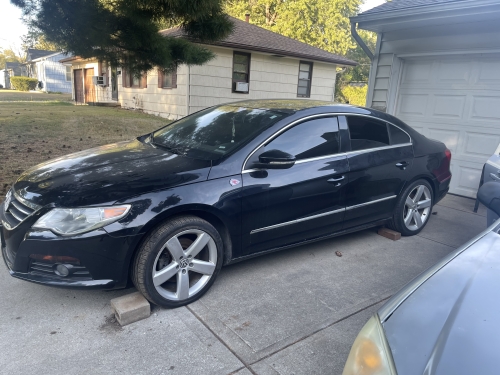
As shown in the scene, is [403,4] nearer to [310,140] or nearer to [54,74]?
[310,140]

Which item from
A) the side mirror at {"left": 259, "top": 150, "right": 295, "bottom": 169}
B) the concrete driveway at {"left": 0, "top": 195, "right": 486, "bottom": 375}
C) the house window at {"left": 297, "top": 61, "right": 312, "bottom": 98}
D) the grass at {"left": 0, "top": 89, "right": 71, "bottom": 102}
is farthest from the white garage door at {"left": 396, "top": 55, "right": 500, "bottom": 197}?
the grass at {"left": 0, "top": 89, "right": 71, "bottom": 102}

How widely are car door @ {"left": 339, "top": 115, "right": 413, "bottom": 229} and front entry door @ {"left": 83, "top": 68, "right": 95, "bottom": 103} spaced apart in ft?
66.7

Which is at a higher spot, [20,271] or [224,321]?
[20,271]

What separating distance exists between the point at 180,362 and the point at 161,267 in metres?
0.77

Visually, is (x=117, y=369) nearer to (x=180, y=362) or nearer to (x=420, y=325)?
(x=180, y=362)

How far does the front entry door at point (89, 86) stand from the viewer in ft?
70.5

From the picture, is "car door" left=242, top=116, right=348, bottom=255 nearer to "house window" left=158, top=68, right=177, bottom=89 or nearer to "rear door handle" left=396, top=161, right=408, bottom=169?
"rear door handle" left=396, top=161, right=408, bottom=169

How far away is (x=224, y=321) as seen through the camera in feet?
9.20

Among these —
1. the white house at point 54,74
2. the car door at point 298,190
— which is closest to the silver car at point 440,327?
the car door at point 298,190

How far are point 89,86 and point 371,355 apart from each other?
23482 millimetres

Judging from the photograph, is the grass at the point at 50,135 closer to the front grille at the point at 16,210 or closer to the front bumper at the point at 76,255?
the front grille at the point at 16,210

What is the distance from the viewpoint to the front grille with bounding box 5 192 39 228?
2.75 m

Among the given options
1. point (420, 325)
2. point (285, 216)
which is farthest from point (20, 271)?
point (420, 325)

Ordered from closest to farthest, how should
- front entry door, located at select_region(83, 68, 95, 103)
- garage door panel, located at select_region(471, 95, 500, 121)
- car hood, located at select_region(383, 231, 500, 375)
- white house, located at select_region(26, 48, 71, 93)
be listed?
car hood, located at select_region(383, 231, 500, 375) < garage door panel, located at select_region(471, 95, 500, 121) < front entry door, located at select_region(83, 68, 95, 103) < white house, located at select_region(26, 48, 71, 93)
